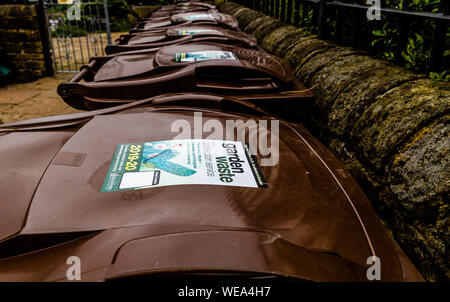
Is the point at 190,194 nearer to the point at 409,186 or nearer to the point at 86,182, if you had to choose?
the point at 86,182

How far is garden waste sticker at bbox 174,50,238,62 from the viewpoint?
2.02m

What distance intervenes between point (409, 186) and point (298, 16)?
2.67 metres

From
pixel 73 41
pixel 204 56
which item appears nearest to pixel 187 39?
pixel 204 56

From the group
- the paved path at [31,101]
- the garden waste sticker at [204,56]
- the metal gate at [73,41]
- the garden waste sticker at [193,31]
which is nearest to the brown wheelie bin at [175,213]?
the garden waste sticker at [204,56]

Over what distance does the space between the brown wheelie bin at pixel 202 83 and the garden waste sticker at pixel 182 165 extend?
605 millimetres

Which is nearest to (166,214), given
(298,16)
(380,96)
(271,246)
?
(271,246)

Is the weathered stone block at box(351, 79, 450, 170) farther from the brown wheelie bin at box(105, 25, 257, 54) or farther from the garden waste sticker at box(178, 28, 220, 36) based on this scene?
the garden waste sticker at box(178, 28, 220, 36)

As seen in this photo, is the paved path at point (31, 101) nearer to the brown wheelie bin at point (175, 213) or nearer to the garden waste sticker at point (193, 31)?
the garden waste sticker at point (193, 31)

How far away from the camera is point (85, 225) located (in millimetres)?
826

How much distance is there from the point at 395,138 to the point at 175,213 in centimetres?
82

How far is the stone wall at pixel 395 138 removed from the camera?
0.98 metres

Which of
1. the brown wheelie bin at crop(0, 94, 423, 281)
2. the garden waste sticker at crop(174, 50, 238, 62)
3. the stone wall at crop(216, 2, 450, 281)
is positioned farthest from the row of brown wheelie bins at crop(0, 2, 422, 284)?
the garden waste sticker at crop(174, 50, 238, 62)

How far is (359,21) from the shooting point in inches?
80.3

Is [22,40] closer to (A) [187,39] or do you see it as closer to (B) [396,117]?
(A) [187,39]
